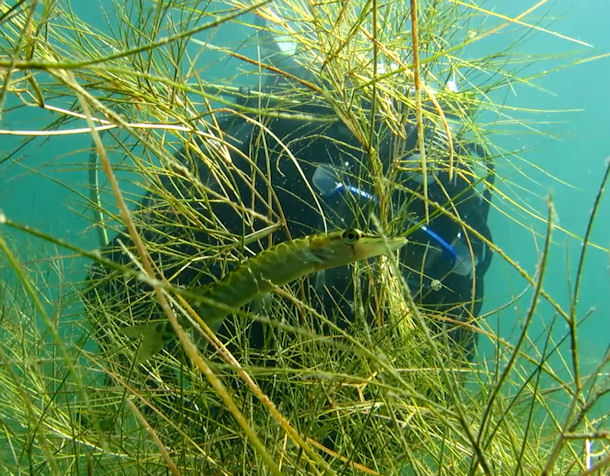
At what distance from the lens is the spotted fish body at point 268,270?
3.90ft

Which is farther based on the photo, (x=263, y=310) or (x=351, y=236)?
(x=263, y=310)

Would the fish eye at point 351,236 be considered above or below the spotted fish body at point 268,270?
above

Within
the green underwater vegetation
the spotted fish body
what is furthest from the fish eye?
the green underwater vegetation

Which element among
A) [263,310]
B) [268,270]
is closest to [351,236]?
[268,270]

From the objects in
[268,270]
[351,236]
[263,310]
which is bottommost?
[263,310]

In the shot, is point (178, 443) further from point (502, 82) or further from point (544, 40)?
point (544, 40)

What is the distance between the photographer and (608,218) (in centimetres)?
2662

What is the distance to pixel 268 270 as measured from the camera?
1.24 metres

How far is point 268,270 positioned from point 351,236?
9.5 inches

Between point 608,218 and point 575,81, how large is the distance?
784cm

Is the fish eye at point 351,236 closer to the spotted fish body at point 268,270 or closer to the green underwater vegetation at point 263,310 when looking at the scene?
the spotted fish body at point 268,270

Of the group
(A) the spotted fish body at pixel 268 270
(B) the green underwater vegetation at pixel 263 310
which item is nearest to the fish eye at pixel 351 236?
(A) the spotted fish body at pixel 268 270

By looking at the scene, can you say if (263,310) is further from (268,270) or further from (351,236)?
(351,236)

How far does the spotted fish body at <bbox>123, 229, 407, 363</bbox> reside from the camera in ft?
3.90
